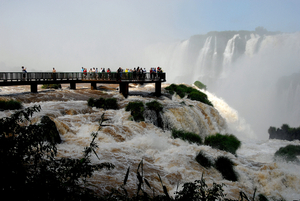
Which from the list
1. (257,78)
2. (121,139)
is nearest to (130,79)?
(121,139)

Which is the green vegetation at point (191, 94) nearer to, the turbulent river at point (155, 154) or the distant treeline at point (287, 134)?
the distant treeline at point (287, 134)

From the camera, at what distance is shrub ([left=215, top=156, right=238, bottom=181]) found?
29.4 feet

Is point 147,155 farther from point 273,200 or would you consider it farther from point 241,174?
point 273,200

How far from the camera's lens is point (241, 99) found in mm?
56219

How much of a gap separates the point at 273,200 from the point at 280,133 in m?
18.6

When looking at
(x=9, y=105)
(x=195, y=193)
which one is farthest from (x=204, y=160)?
(x=9, y=105)

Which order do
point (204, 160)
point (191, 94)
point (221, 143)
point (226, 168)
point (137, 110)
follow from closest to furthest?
point (226, 168) → point (204, 160) → point (221, 143) → point (137, 110) → point (191, 94)

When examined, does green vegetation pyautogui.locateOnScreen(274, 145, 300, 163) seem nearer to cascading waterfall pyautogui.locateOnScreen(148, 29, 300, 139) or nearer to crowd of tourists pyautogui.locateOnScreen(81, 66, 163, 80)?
crowd of tourists pyautogui.locateOnScreen(81, 66, 163, 80)

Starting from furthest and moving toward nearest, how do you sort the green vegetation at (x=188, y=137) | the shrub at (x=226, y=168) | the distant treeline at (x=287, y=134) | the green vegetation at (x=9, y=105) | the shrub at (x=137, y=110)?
the distant treeline at (x=287, y=134), the shrub at (x=137, y=110), the green vegetation at (x=188, y=137), the green vegetation at (x=9, y=105), the shrub at (x=226, y=168)

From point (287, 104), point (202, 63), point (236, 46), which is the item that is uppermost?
point (236, 46)

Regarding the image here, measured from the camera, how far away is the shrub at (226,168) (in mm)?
8953

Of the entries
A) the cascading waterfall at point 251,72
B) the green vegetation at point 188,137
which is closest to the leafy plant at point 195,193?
the green vegetation at point 188,137

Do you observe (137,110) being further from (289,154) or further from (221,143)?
(289,154)

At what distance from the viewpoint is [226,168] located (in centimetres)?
934
